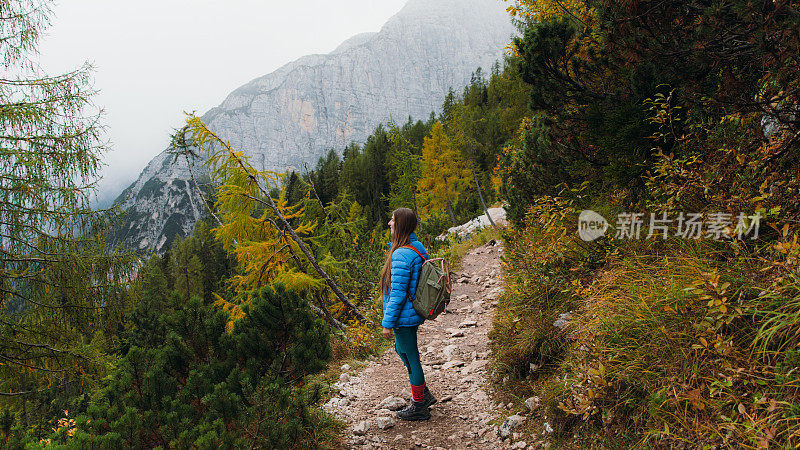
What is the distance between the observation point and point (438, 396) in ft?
14.2

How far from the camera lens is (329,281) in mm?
8656

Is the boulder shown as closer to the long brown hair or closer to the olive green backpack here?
the olive green backpack

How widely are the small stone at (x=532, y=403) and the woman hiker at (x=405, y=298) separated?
3.29ft

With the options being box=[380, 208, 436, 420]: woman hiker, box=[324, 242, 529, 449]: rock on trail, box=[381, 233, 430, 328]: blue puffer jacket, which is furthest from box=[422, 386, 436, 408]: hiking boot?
box=[381, 233, 430, 328]: blue puffer jacket

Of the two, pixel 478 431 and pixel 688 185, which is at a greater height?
pixel 688 185

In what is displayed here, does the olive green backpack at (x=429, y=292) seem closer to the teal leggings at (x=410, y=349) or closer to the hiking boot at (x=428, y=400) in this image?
the teal leggings at (x=410, y=349)

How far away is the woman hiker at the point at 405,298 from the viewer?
352cm

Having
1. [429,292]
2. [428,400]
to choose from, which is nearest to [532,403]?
[428,400]

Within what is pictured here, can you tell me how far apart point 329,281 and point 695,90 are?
23.7 feet

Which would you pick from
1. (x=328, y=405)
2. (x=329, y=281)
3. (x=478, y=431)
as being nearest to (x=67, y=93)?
(x=329, y=281)

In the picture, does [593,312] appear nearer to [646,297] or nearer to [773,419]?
[646,297]

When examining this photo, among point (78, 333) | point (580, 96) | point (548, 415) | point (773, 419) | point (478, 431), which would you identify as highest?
point (580, 96)

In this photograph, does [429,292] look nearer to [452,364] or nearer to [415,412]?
[415,412]

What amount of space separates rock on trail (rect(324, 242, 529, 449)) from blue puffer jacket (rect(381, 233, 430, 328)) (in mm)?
1075
